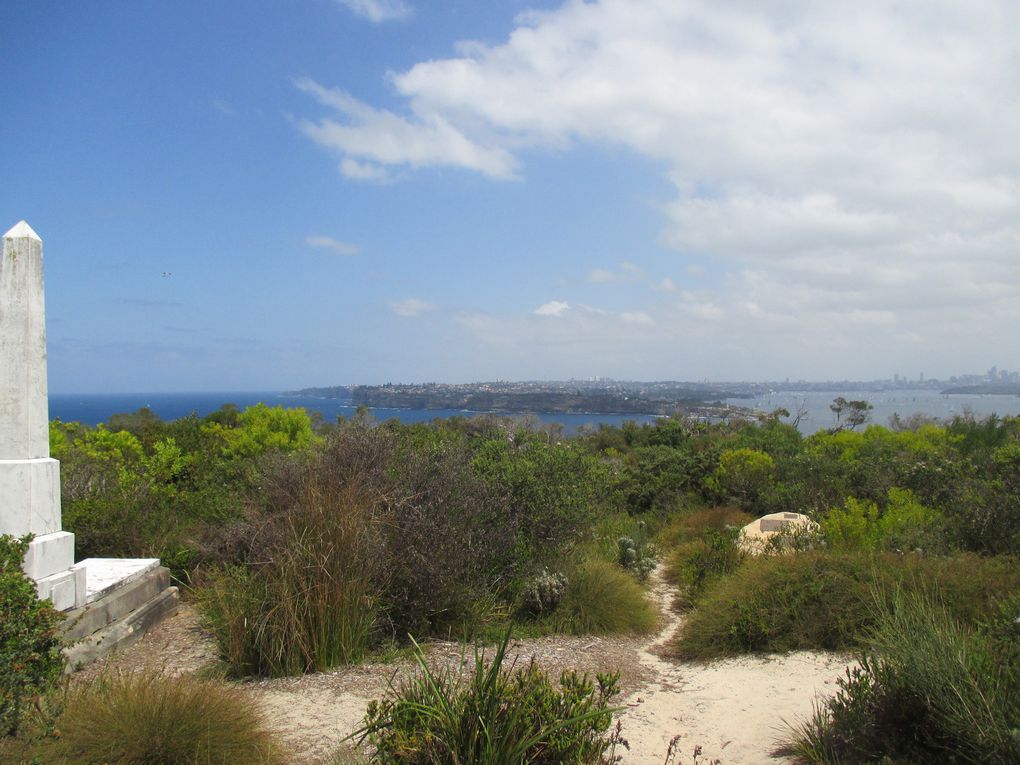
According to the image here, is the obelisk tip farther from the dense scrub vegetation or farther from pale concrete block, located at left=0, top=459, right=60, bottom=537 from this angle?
the dense scrub vegetation

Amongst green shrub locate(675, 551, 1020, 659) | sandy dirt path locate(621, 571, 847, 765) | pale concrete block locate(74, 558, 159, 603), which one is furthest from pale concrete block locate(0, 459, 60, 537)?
green shrub locate(675, 551, 1020, 659)

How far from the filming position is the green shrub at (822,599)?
614 cm

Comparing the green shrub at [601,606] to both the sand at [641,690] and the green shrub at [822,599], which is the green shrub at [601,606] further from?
the green shrub at [822,599]

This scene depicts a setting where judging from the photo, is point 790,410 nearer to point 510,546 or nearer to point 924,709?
point 510,546

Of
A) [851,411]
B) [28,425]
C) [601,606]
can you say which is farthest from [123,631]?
[851,411]

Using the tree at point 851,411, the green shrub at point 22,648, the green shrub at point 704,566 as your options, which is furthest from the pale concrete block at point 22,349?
the tree at point 851,411

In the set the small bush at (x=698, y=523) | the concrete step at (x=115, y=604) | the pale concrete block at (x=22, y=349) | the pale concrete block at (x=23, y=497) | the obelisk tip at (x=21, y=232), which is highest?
the obelisk tip at (x=21, y=232)

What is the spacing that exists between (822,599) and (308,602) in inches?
177

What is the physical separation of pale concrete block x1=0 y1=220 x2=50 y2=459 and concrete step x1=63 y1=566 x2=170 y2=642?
1453 millimetres

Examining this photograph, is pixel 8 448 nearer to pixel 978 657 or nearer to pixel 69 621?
pixel 69 621

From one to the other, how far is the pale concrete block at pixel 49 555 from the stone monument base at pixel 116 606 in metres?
0.17

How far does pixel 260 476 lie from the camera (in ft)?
29.8

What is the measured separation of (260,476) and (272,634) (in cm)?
409

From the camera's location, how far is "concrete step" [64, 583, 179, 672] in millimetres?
5844
